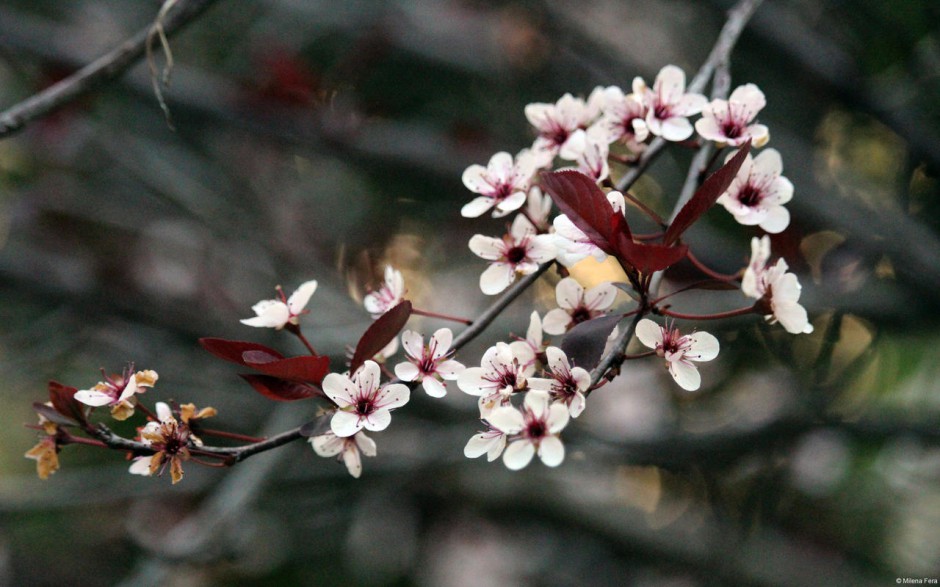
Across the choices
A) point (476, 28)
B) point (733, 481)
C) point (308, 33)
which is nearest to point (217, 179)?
point (308, 33)

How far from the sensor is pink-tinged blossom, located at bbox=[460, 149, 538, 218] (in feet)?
2.81

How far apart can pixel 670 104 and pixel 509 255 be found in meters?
0.26

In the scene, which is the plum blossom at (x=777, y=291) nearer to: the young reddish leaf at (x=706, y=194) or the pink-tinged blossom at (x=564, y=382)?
the young reddish leaf at (x=706, y=194)

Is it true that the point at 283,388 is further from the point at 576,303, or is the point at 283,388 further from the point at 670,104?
the point at 670,104

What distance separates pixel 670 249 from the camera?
67 centimetres

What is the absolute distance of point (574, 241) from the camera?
74cm

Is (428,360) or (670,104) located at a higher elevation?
(670,104)

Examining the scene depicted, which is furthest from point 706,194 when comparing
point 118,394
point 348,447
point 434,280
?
point 434,280

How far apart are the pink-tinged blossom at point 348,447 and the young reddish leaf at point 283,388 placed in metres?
0.04

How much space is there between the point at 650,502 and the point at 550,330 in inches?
94.1

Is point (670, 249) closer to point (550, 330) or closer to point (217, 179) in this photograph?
point (550, 330)

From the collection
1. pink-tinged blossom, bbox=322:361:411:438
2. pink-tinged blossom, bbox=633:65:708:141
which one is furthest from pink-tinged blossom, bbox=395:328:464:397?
pink-tinged blossom, bbox=633:65:708:141

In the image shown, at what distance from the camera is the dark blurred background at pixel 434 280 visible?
6.40 feet

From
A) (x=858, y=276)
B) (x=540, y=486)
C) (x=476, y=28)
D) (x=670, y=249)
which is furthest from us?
(x=476, y=28)
